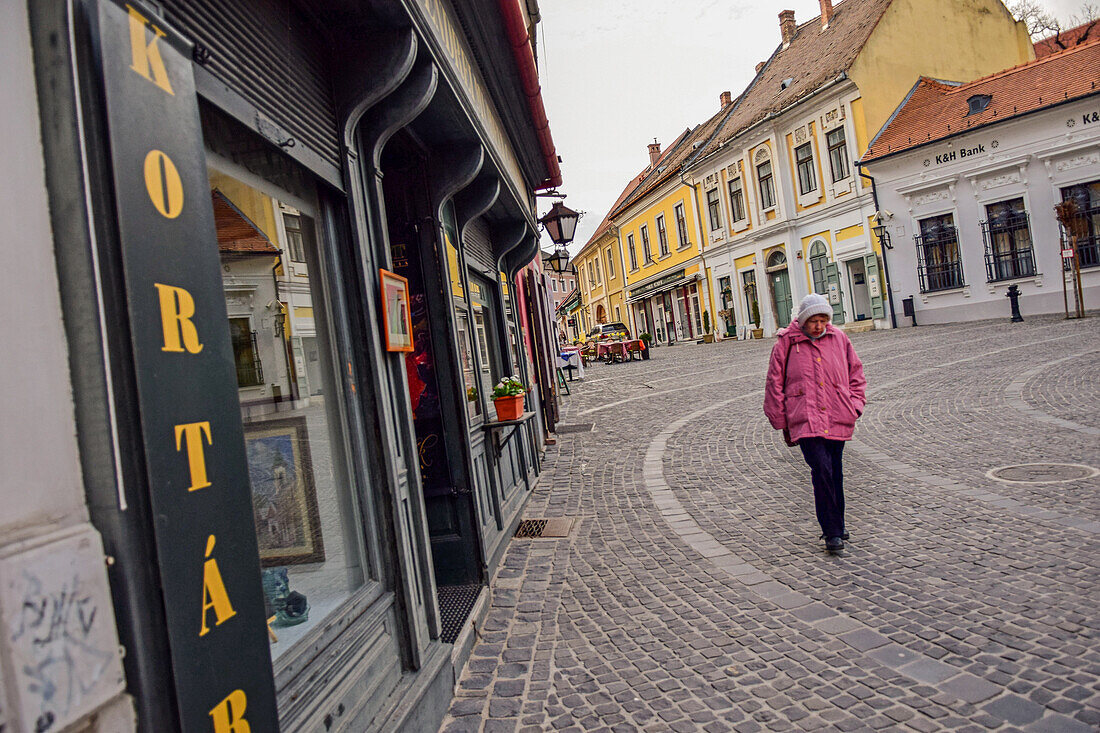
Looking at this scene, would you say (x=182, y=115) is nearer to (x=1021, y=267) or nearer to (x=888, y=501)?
(x=888, y=501)

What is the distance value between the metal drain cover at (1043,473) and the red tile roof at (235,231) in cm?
567

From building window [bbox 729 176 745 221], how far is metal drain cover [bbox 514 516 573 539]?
91.9 feet

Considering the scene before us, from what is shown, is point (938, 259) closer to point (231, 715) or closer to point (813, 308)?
point (813, 308)

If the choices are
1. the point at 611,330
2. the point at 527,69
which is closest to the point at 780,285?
the point at 611,330

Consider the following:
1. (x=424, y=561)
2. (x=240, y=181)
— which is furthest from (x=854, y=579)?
(x=240, y=181)

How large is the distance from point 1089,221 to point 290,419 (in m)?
23.7

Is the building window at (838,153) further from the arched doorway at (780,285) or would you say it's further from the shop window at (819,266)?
the arched doorway at (780,285)

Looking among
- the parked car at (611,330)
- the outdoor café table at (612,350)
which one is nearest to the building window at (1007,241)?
the outdoor café table at (612,350)

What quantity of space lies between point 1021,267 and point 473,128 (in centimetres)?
2223

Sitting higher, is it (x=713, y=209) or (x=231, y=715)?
(x=713, y=209)

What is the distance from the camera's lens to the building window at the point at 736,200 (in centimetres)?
3191

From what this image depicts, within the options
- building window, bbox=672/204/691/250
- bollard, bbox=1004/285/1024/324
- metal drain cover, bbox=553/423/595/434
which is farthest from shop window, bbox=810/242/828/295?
metal drain cover, bbox=553/423/595/434

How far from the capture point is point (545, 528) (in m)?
6.05

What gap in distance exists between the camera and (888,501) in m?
5.63
